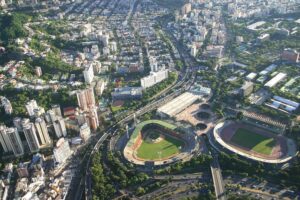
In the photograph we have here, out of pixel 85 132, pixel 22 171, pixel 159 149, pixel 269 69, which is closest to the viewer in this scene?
pixel 22 171

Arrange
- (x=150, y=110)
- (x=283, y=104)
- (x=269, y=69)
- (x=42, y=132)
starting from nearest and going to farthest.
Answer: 1. (x=42, y=132)
2. (x=283, y=104)
3. (x=150, y=110)
4. (x=269, y=69)

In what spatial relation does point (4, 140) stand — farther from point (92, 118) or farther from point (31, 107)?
point (92, 118)

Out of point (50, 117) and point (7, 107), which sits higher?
point (7, 107)

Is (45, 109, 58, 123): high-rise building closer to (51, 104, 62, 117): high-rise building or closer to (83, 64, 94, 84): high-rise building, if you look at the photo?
(51, 104, 62, 117): high-rise building

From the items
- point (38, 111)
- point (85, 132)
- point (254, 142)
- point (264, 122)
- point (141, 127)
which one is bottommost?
point (254, 142)

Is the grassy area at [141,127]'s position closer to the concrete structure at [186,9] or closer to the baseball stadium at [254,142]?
the baseball stadium at [254,142]

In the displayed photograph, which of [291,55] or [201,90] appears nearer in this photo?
[201,90]

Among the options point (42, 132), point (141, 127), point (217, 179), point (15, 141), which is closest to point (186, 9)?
point (141, 127)
